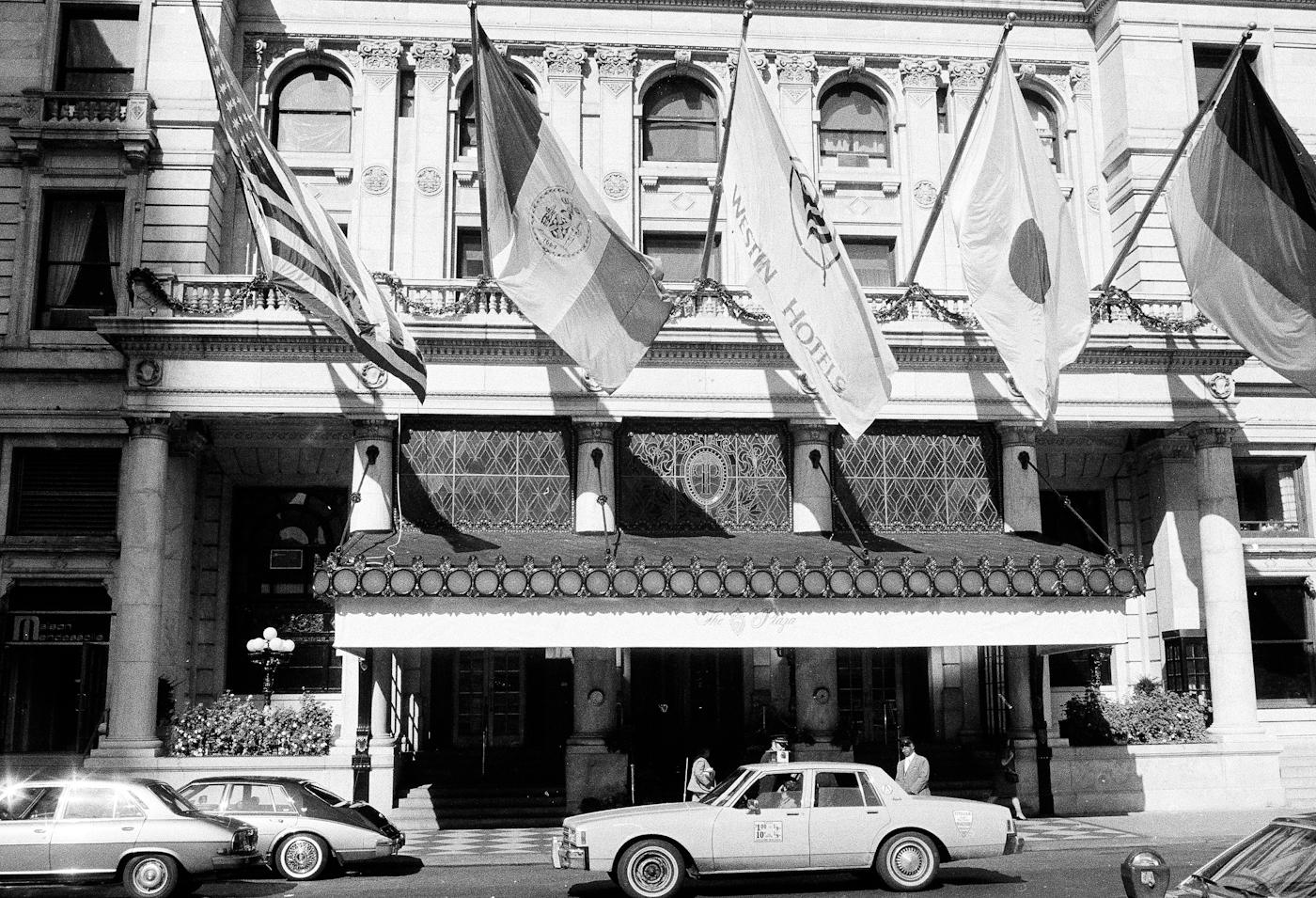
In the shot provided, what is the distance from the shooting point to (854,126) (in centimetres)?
2984

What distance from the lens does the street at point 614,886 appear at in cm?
1534

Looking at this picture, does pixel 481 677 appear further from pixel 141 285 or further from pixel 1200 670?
pixel 1200 670

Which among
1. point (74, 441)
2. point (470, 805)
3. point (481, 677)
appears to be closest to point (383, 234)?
point (74, 441)

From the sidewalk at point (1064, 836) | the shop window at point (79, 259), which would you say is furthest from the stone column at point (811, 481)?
the shop window at point (79, 259)

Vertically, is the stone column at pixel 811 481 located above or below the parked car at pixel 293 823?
above

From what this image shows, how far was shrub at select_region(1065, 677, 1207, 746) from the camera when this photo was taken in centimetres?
2512

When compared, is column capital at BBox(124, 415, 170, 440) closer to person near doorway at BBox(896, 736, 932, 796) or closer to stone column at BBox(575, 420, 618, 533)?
stone column at BBox(575, 420, 618, 533)

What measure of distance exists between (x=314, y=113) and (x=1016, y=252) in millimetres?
15851

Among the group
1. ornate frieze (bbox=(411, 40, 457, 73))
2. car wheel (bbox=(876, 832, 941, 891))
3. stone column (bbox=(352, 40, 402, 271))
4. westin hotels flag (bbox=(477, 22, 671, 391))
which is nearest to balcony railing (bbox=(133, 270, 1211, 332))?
stone column (bbox=(352, 40, 402, 271))

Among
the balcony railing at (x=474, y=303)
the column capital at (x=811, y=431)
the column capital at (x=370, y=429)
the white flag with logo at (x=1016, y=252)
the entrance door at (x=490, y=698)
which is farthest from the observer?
the entrance door at (x=490, y=698)

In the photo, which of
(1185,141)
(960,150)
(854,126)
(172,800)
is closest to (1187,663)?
(1185,141)

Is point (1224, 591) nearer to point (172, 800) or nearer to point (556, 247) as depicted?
point (556, 247)

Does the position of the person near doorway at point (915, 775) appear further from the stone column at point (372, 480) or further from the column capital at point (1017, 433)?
the stone column at point (372, 480)

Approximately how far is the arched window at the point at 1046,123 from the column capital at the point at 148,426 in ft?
66.3
